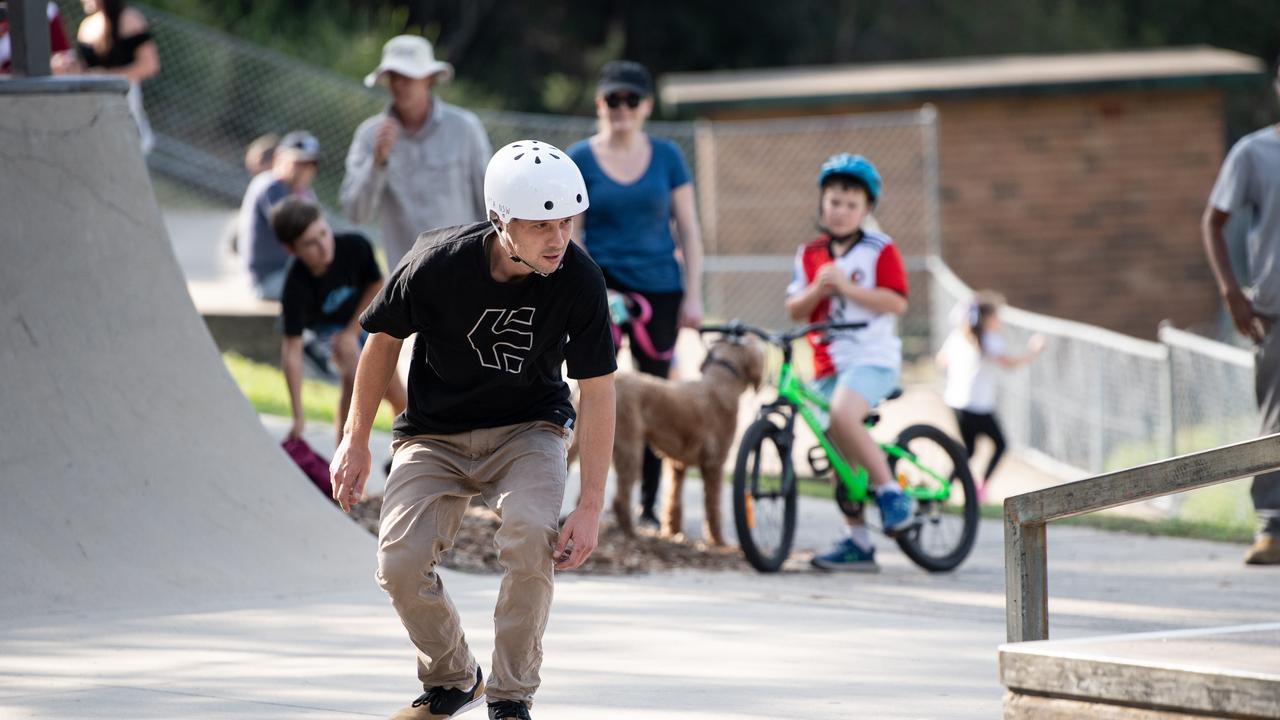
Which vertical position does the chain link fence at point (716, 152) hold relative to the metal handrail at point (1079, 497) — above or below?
above

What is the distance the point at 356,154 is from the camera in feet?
27.3

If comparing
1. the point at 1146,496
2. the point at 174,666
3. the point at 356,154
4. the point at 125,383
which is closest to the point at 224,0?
the point at 356,154

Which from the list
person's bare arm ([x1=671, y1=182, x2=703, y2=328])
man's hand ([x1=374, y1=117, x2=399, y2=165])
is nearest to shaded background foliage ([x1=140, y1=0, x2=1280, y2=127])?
man's hand ([x1=374, y1=117, x2=399, y2=165])

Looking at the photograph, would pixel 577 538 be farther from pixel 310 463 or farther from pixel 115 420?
pixel 310 463

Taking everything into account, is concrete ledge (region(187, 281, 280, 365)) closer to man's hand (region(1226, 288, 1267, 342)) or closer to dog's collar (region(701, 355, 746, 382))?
dog's collar (region(701, 355, 746, 382))

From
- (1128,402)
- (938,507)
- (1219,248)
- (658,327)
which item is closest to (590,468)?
(658,327)

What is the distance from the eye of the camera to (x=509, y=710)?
4.28 m

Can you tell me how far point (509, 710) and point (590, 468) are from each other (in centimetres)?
65

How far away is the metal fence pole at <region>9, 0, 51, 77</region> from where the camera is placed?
22.3 ft

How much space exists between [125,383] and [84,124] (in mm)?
1077

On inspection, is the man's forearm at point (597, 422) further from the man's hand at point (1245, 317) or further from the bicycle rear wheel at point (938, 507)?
the man's hand at point (1245, 317)

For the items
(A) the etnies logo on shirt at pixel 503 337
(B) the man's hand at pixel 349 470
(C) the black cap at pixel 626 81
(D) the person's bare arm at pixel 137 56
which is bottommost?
(B) the man's hand at pixel 349 470

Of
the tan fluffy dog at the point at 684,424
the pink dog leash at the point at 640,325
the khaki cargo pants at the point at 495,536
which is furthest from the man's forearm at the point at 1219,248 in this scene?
the khaki cargo pants at the point at 495,536

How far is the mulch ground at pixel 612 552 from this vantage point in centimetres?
732
